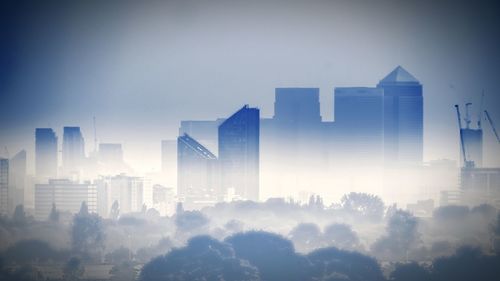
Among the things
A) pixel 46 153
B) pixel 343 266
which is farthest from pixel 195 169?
pixel 343 266

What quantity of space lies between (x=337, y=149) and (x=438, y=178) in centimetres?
1067

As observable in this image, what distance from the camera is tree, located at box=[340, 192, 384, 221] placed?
238ft

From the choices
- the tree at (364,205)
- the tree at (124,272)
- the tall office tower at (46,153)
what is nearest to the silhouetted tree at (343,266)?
the tree at (124,272)

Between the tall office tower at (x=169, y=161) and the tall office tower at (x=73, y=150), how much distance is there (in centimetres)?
674

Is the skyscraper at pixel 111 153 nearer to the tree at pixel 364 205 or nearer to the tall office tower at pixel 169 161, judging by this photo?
the tall office tower at pixel 169 161

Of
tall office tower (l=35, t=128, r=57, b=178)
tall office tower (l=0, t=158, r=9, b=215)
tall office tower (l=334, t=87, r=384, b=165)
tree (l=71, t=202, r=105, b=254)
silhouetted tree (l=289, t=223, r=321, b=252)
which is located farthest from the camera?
tall office tower (l=334, t=87, r=384, b=165)

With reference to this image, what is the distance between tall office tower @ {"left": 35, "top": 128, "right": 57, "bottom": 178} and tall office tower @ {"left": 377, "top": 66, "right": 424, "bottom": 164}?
1116 inches

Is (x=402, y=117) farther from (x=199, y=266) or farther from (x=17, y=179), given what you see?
(x=199, y=266)

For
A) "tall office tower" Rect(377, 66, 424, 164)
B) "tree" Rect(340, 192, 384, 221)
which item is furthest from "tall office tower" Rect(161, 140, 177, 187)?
"tall office tower" Rect(377, 66, 424, 164)

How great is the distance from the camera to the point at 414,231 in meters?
59.0

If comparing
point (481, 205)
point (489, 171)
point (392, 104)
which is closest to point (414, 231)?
point (481, 205)

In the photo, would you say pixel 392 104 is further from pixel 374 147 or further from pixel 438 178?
pixel 438 178

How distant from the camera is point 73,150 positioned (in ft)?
287

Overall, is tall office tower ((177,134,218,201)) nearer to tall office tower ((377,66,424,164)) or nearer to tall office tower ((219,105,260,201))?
tall office tower ((219,105,260,201))
